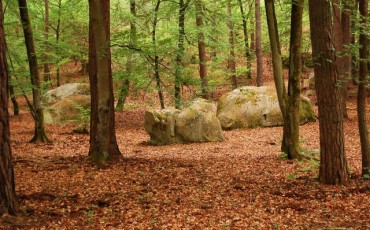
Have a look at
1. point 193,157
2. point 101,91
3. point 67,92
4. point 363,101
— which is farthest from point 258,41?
point 101,91

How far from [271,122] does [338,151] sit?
29.8 feet

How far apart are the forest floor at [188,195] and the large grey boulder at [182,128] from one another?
2.81 metres

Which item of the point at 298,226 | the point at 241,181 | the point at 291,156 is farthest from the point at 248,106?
the point at 298,226

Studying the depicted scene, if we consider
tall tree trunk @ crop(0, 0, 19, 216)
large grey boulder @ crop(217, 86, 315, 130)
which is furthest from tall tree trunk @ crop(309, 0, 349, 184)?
large grey boulder @ crop(217, 86, 315, 130)

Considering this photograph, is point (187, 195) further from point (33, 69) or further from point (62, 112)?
point (62, 112)

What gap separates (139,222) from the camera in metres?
4.90

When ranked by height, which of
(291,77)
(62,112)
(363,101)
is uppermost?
(291,77)

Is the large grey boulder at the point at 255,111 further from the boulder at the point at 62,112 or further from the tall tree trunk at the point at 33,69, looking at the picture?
the boulder at the point at 62,112

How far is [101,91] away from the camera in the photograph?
7551mm

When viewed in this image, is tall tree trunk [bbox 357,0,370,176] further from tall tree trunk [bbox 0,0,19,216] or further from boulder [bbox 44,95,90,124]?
boulder [bbox 44,95,90,124]

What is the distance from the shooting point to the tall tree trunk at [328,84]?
607 centimetres

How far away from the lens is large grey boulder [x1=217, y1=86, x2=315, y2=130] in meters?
15.3

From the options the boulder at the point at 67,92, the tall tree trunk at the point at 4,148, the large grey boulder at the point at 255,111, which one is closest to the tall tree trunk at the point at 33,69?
the tall tree trunk at the point at 4,148

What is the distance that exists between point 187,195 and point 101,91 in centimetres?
299
